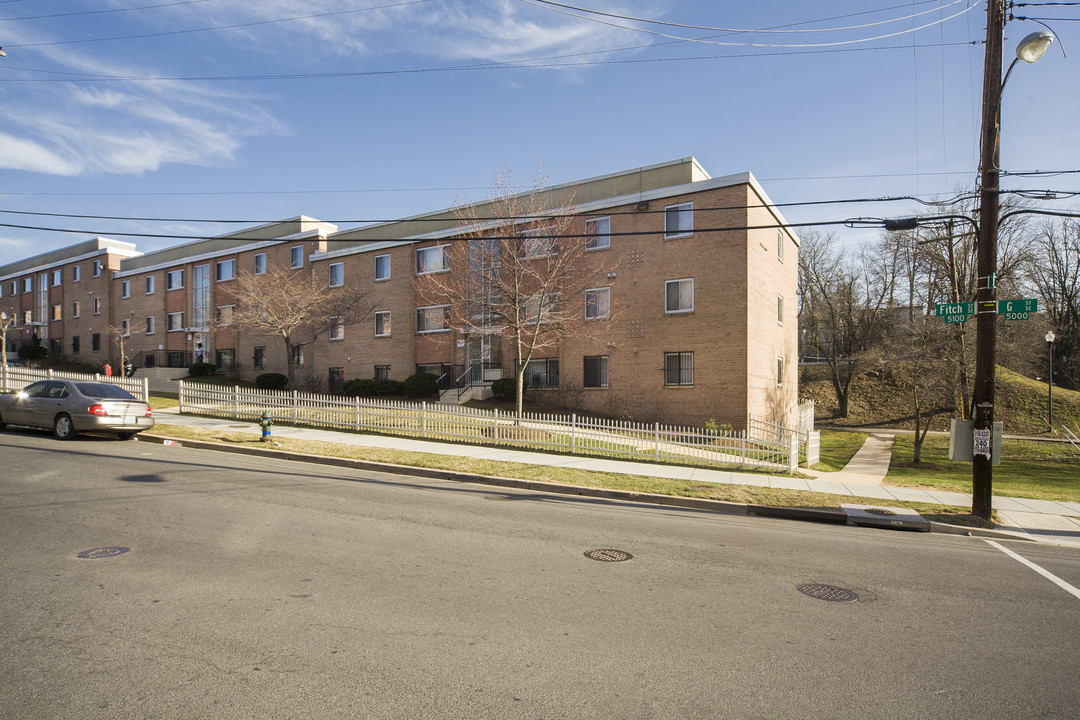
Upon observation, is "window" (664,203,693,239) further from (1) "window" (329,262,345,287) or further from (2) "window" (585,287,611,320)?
(1) "window" (329,262,345,287)

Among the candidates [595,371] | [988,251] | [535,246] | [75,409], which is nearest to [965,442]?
[988,251]

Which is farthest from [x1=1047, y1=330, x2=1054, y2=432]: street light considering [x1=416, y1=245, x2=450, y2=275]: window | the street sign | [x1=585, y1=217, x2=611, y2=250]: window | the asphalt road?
[x1=416, y1=245, x2=450, y2=275]: window

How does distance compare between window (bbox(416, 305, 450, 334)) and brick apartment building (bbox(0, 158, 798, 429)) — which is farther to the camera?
window (bbox(416, 305, 450, 334))

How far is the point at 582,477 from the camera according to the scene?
1277 centimetres

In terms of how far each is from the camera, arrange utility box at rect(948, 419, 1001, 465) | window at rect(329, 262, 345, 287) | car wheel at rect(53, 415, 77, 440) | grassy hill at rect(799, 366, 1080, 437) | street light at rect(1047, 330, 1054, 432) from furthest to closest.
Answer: window at rect(329, 262, 345, 287), grassy hill at rect(799, 366, 1080, 437), street light at rect(1047, 330, 1054, 432), car wheel at rect(53, 415, 77, 440), utility box at rect(948, 419, 1001, 465)

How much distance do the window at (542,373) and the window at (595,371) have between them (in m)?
1.66

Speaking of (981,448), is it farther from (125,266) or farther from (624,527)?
(125,266)

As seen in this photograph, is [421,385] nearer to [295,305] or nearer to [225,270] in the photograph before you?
[295,305]

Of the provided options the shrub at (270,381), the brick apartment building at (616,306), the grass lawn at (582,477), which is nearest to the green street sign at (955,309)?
the grass lawn at (582,477)

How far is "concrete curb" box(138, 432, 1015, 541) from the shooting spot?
10125 millimetres

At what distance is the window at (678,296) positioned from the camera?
79.2 feet

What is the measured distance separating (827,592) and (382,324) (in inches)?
1188

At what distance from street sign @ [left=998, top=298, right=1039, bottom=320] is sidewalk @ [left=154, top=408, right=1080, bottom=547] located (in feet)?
11.7

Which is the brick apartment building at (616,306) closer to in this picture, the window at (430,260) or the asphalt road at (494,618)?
the window at (430,260)
